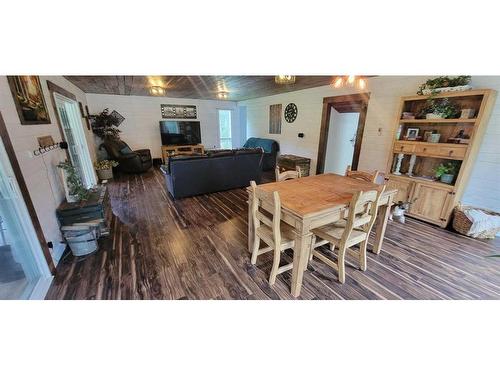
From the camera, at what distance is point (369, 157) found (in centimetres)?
376

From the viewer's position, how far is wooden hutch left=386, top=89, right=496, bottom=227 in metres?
2.33

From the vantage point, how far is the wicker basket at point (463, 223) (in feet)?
7.70

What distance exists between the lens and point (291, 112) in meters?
5.36

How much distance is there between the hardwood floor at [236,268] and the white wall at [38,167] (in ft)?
1.48

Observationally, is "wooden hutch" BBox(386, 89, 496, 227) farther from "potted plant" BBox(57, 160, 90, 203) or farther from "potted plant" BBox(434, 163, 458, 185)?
"potted plant" BBox(57, 160, 90, 203)

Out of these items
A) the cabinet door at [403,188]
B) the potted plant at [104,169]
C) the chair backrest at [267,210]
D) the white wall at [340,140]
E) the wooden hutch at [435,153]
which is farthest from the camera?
the potted plant at [104,169]

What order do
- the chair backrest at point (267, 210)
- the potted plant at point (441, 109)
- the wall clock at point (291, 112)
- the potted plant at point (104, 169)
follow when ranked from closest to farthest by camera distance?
the chair backrest at point (267, 210)
the potted plant at point (441, 109)
the potted plant at point (104, 169)
the wall clock at point (291, 112)

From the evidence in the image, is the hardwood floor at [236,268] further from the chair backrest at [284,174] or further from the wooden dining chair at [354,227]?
the chair backrest at [284,174]

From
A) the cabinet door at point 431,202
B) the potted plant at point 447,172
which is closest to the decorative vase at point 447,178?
the potted plant at point 447,172

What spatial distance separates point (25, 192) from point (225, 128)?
7.02m

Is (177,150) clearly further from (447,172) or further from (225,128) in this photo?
(447,172)

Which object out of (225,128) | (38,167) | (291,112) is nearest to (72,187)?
(38,167)
